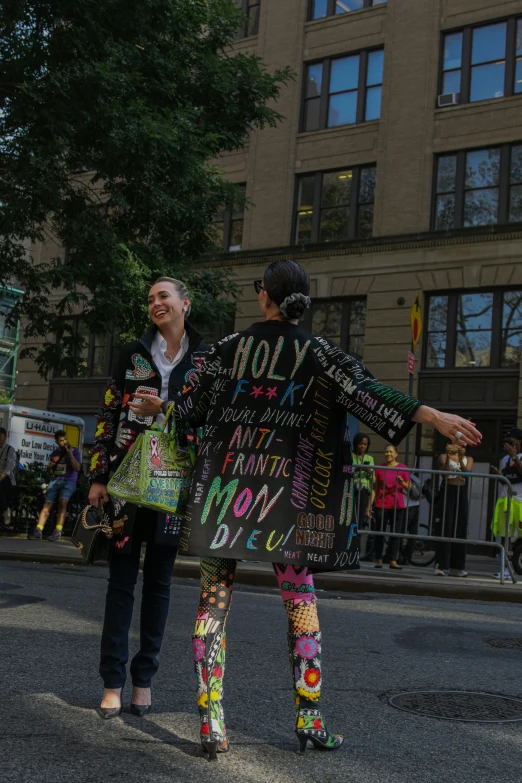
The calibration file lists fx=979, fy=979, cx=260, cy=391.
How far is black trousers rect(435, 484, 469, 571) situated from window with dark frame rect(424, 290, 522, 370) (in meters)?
12.0

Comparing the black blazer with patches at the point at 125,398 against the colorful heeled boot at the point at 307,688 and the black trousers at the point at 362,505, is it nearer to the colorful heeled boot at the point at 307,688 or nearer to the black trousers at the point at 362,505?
the colorful heeled boot at the point at 307,688

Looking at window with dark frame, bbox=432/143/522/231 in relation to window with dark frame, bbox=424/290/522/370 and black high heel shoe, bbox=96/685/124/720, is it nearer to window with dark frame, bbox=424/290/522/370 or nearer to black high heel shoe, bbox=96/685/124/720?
window with dark frame, bbox=424/290/522/370

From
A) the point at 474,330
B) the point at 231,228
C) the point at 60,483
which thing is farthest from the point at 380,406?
the point at 231,228

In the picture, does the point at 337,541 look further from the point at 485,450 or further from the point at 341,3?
the point at 341,3

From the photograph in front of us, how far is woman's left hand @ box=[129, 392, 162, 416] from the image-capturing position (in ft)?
13.3

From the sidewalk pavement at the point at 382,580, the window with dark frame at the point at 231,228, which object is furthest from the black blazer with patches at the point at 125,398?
the window with dark frame at the point at 231,228

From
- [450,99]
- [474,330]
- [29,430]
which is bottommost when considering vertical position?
[29,430]

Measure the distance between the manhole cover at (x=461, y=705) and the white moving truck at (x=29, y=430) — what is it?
1730 centimetres

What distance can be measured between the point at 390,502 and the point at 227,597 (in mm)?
9385

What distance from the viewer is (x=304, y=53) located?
2852 centimetres

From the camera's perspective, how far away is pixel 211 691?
3543 millimetres

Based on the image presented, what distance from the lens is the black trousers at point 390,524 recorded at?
41.7ft

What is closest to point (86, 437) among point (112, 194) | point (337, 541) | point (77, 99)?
point (112, 194)

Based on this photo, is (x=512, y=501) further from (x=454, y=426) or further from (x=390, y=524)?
(x=454, y=426)
